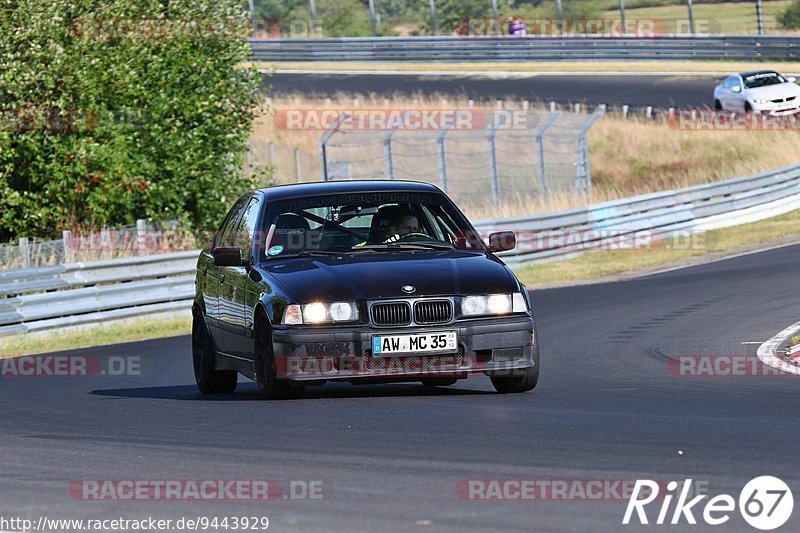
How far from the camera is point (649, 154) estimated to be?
134ft

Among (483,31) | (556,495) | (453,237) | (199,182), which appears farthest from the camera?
(483,31)

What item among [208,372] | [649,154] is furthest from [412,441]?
[649,154]

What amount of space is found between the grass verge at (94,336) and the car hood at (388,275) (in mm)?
9123

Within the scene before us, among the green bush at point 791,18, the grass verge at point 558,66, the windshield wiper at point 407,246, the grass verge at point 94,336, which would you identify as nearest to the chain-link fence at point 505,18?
the green bush at point 791,18

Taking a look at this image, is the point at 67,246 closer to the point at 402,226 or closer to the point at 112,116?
the point at 112,116

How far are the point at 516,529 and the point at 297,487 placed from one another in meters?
1.40

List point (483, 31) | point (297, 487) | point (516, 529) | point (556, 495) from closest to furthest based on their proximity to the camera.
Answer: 1. point (516, 529)
2. point (556, 495)
3. point (297, 487)
4. point (483, 31)

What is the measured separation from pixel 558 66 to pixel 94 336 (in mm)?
36961

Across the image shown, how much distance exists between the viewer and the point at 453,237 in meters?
11.2

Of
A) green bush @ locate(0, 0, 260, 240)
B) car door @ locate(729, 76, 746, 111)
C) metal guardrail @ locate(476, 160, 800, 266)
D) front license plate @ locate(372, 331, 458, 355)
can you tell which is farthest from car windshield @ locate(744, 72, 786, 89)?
front license plate @ locate(372, 331, 458, 355)

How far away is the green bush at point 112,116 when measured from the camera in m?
25.4

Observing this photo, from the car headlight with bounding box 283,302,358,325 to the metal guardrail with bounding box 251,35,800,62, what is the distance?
139 ft

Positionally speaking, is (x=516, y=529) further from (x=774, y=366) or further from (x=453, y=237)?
(x=774, y=366)

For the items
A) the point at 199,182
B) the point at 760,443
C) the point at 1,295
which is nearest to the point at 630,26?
the point at 199,182
